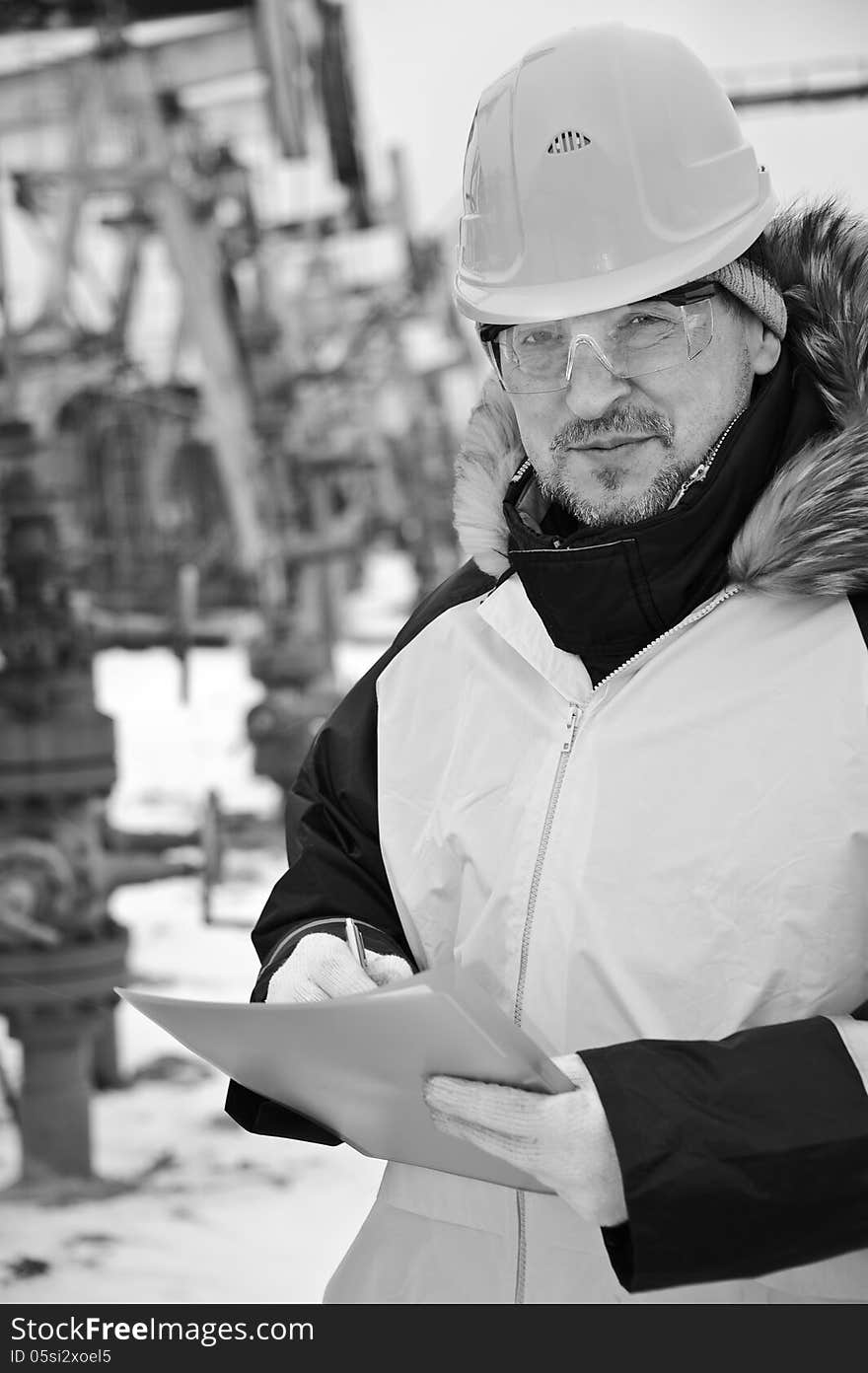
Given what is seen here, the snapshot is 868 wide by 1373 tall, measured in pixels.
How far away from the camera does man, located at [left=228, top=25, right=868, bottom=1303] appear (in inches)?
49.3

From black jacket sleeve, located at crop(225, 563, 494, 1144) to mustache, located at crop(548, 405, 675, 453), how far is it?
29 cm

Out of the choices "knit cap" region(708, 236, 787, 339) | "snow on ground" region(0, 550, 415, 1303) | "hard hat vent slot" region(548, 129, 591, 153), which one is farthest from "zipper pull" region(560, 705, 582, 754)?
"snow on ground" region(0, 550, 415, 1303)

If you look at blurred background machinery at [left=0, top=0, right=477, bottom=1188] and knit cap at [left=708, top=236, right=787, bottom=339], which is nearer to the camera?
knit cap at [left=708, top=236, right=787, bottom=339]

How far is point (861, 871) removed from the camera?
4.40 feet

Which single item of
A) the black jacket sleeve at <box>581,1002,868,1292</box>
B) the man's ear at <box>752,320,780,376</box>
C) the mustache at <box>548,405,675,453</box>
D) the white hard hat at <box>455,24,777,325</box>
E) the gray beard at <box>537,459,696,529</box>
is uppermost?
the white hard hat at <box>455,24,777,325</box>

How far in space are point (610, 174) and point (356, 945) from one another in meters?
0.77

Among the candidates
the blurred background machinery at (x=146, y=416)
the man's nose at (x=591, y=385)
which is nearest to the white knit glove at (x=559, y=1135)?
the man's nose at (x=591, y=385)

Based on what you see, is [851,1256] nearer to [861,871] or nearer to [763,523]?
[861,871]

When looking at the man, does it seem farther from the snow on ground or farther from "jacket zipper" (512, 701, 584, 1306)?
the snow on ground

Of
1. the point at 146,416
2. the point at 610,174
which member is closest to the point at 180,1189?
the point at 610,174

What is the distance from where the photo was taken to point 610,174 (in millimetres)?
1448

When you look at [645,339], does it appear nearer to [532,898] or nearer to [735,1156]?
[532,898]

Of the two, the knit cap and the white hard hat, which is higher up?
the white hard hat
